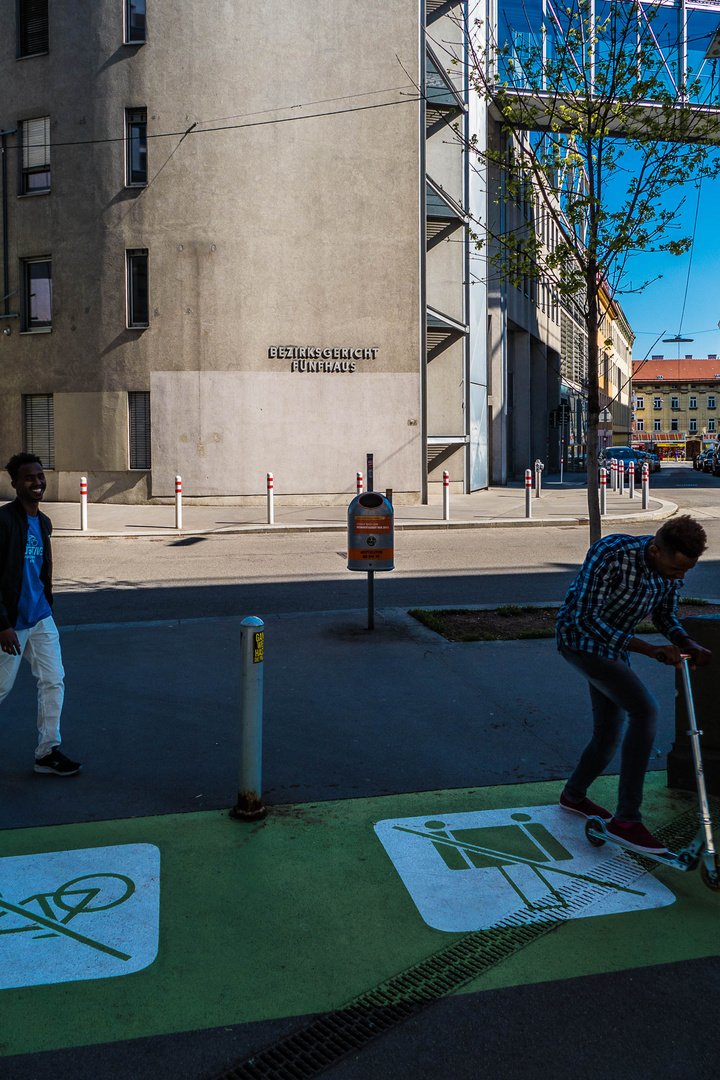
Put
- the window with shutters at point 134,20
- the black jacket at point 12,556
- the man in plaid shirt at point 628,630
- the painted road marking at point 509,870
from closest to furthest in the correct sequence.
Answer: the painted road marking at point 509,870 → the man in plaid shirt at point 628,630 → the black jacket at point 12,556 → the window with shutters at point 134,20

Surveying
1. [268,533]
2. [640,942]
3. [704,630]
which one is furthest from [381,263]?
[640,942]

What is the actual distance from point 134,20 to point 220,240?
623 cm

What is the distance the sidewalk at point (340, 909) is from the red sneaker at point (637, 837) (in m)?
0.13

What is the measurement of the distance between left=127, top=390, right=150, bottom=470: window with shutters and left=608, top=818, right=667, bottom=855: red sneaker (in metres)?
21.6

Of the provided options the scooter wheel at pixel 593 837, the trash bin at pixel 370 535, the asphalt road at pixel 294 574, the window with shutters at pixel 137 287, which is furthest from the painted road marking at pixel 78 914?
the window with shutters at pixel 137 287

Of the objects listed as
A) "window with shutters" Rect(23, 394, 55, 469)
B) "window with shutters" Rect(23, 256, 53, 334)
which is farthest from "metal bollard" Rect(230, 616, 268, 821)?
"window with shutters" Rect(23, 256, 53, 334)

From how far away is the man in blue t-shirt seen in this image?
16.2 feet

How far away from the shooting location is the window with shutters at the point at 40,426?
25344 mm

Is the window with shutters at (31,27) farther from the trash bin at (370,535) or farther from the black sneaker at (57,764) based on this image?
the black sneaker at (57,764)

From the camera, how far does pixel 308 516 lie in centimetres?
2119

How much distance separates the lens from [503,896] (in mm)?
3826

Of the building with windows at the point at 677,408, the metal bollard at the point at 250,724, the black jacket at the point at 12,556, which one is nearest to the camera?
the metal bollard at the point at 250,724

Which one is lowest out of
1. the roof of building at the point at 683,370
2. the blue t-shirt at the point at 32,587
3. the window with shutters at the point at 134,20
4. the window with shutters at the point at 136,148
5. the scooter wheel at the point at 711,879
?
the scooter wheel at the point at 711,879

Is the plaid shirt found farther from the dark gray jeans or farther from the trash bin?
the trash bin
